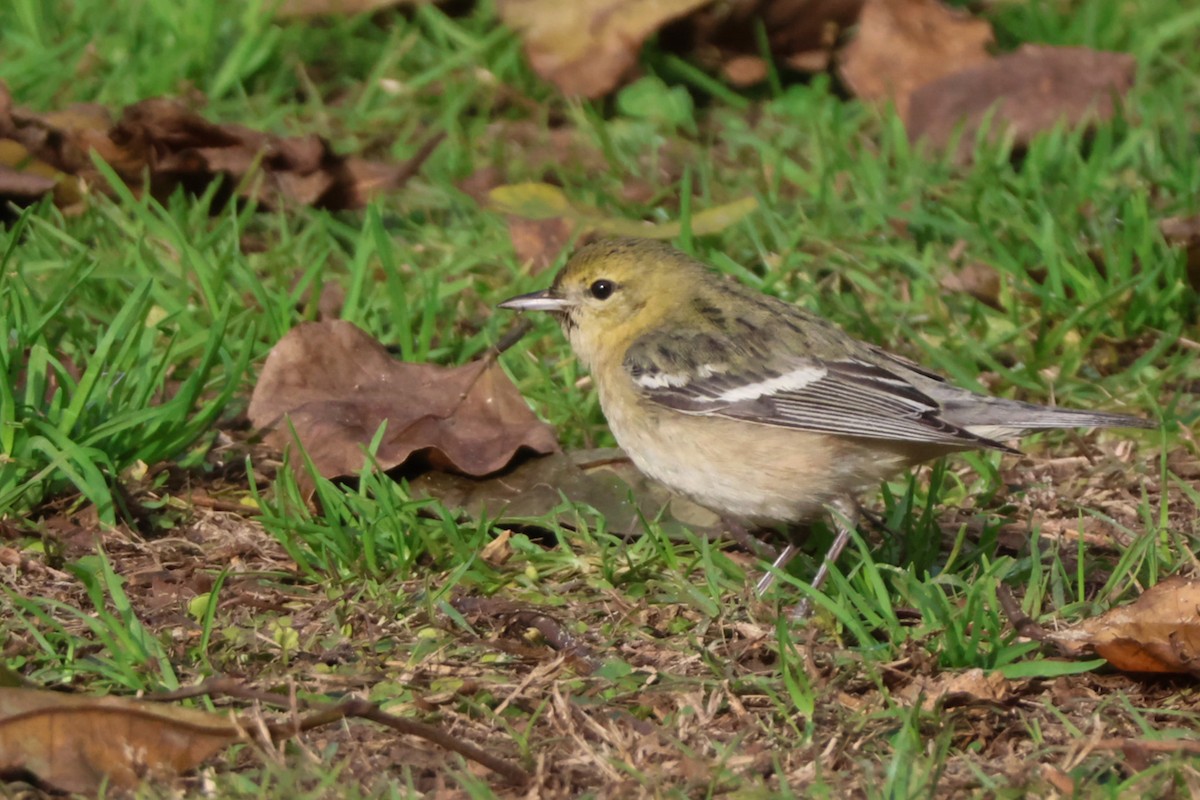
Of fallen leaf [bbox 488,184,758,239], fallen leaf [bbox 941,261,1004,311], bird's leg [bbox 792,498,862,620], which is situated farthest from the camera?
fallen leaf [bbox 488,184,758,239]

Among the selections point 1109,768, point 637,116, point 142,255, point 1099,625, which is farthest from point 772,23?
point 1109,768

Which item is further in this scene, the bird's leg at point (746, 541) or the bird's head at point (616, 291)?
the bird's head at point (616, 291)

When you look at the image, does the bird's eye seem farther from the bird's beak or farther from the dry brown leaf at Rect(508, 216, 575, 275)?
the dry brown leaf at Rect(508, 216, 575, 275)

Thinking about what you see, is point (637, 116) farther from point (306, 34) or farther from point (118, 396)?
point (118, 396)

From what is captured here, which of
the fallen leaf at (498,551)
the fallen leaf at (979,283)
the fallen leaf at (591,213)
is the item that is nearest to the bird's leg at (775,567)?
the fallen leaf at (498,551)

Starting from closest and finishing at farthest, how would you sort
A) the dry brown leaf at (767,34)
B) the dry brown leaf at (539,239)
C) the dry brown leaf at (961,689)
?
the dry brown leaf at (961,689) → the dry brown leaf at (539,239) → the dry brown leaf at (767,34)

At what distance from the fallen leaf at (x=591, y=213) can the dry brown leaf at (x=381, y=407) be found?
4.72 ft

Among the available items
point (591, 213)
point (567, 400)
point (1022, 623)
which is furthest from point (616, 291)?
point (1022, 623)

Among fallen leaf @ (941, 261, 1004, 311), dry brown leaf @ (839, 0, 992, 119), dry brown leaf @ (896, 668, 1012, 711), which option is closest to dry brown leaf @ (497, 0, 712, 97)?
dry brown leaf @ (839, 0, 992, 119)

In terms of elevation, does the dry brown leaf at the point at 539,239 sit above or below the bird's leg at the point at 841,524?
above

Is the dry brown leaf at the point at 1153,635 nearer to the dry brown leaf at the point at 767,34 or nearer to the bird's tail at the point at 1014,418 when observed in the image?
the bird's tail at the point at 1014,418

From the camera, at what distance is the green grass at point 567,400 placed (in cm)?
418

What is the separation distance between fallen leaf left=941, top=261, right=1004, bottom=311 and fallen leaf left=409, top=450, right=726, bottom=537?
176cm

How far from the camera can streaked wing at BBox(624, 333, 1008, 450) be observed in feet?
16.4
